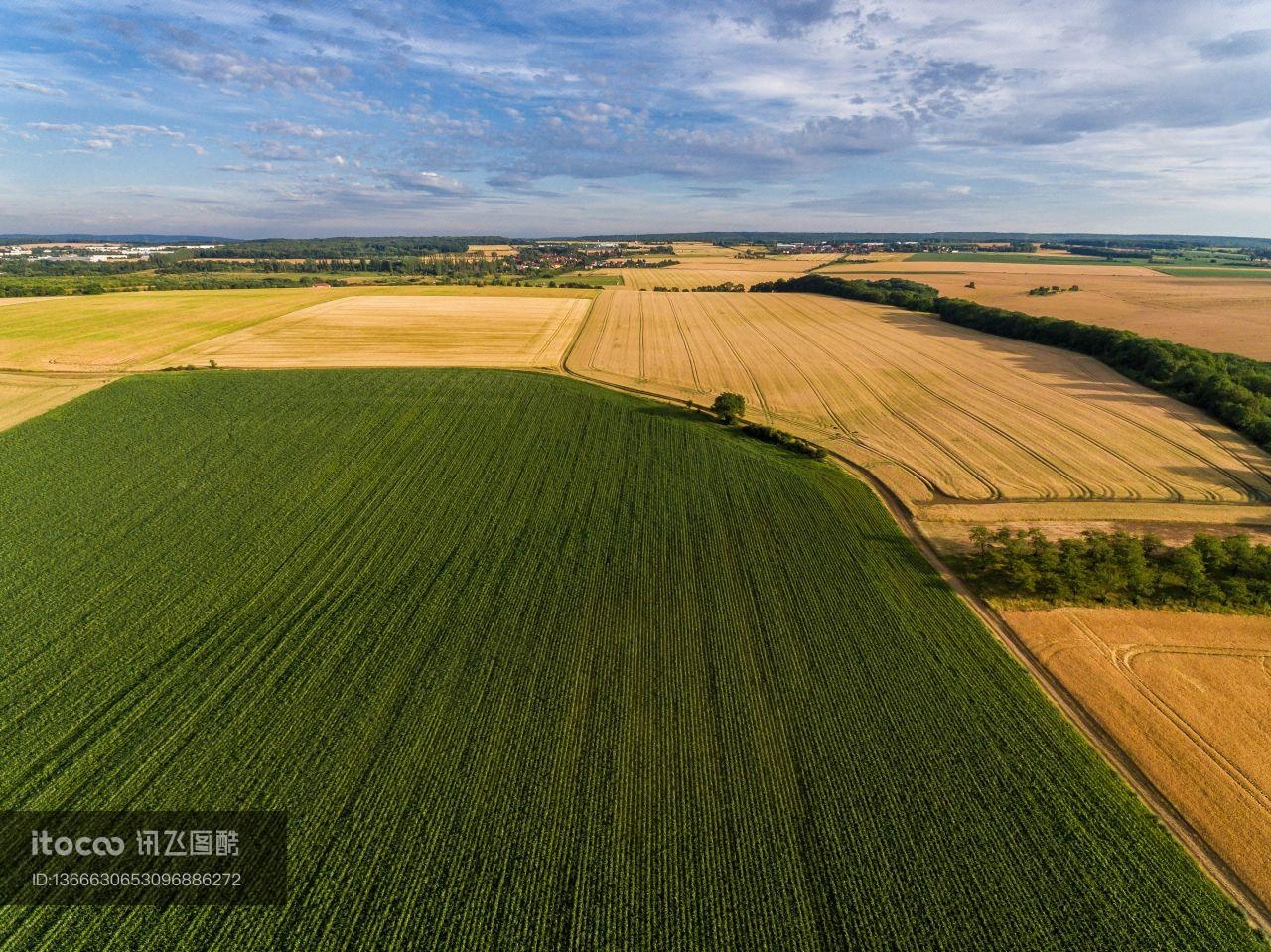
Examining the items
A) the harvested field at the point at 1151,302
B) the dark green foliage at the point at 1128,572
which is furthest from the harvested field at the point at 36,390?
the harvested field at the point at 1151,302

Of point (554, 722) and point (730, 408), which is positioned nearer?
point (554, 722)

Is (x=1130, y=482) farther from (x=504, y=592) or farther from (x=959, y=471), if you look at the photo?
(x=504, y=592)

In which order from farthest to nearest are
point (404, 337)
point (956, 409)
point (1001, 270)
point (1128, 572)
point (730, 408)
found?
point (1001, 270)
point (404, 337)
point (956, 409)
point (730, 408)
point (1128, 572)

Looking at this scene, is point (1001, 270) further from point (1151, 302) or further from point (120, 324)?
point (120, 324)

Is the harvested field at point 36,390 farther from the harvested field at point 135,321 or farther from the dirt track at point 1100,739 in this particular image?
the dirt track at point 1100,739

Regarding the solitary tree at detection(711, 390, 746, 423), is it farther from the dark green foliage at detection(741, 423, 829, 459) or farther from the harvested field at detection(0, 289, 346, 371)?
the harvested field at detection(0, 289, 346, 371)

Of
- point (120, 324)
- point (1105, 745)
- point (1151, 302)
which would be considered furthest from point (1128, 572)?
point (120, 324)

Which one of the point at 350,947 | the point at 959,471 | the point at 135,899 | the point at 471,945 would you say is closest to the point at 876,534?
the point at 959,471
